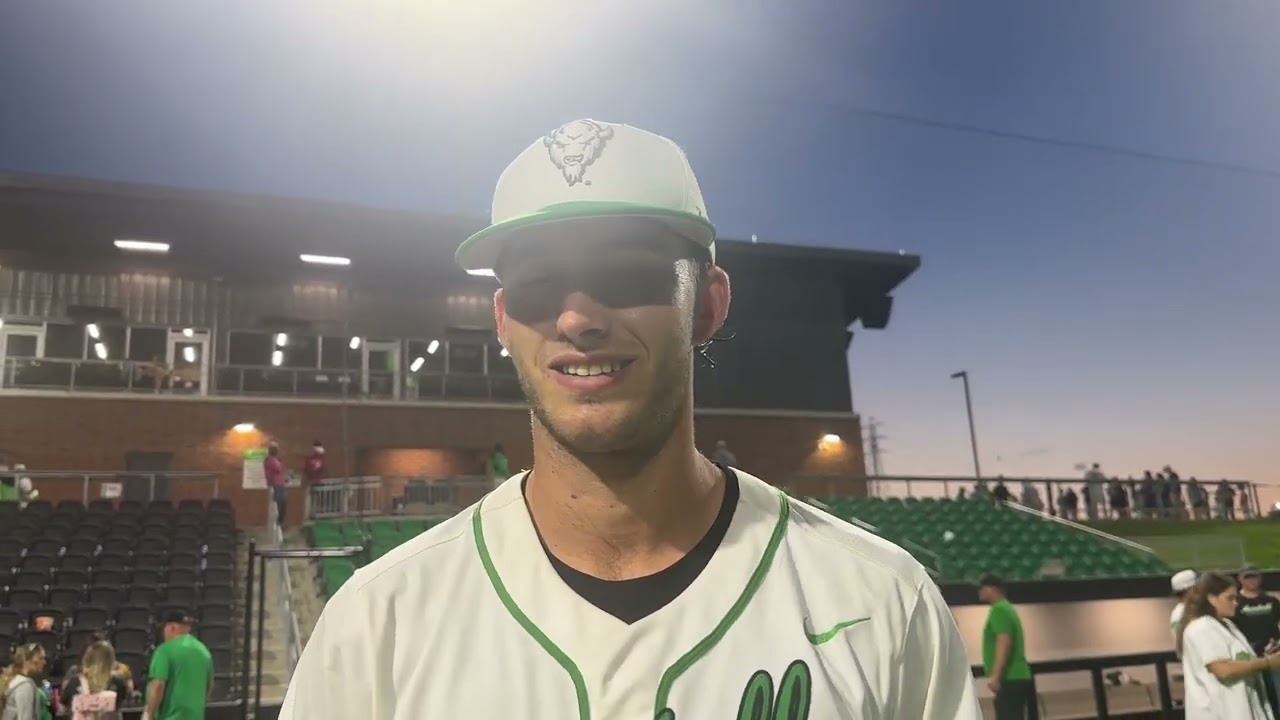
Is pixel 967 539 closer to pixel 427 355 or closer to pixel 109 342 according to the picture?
pixel 427 355

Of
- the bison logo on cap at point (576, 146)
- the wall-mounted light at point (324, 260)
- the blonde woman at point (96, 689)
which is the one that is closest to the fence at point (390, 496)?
the wall-mounted light at point (324, 260)

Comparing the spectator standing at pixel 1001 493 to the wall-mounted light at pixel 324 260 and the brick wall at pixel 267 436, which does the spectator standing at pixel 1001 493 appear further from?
the wall-mounted light at pixel 324 260

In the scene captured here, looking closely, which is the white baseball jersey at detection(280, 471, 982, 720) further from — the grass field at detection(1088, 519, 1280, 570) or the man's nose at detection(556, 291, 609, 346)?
the grass field at detection(1088, 519, 1280, 570)

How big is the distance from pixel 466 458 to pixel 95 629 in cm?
1106

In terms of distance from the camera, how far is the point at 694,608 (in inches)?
52.9

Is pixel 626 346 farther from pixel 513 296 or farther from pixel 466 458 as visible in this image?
pixel 466 458

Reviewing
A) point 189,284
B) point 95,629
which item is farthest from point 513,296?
point 189,284

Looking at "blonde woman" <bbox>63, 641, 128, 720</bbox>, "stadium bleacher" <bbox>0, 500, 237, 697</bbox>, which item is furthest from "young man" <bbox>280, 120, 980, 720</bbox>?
"stadium bleacher" <bbox>0, 500, 237, 697</bbox>

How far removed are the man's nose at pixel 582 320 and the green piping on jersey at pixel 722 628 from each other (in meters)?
0.48

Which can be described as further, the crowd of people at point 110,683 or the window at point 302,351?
the window at point 302,351

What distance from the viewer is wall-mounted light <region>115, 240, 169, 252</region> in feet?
57.7

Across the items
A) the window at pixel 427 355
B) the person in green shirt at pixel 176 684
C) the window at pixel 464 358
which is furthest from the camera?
the window at pixel 464 358

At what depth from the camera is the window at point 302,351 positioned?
1873 cm

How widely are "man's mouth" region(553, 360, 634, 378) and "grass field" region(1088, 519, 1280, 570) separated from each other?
51.9 ft
